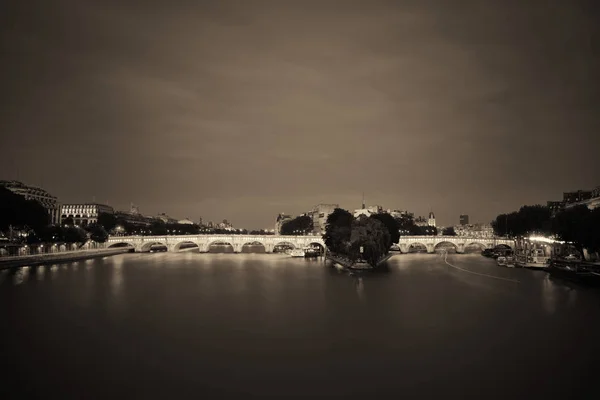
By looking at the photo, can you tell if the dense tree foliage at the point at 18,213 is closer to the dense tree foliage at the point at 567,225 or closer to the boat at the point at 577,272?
the boat at the point at 577,272

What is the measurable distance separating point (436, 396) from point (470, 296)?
2700cm

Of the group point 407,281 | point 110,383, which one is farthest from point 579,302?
point 110,383

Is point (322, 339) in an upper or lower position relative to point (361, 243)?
lower

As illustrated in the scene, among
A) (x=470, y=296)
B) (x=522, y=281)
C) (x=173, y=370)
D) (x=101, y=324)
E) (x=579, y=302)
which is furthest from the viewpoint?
(x=522, y=281)

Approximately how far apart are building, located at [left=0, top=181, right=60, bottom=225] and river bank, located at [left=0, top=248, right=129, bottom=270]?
44.9m

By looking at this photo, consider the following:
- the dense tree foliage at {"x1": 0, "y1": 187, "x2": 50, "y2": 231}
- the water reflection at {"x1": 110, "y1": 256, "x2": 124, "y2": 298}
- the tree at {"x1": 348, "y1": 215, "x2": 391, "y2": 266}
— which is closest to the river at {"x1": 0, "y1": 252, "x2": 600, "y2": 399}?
the water reflection at {"x1": 110, "y1": 256, "x2": 124, "y2": 298}

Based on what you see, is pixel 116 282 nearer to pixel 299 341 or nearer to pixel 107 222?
pixel 299 341

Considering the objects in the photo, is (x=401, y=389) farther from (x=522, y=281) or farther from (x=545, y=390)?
(x=522, y=281)

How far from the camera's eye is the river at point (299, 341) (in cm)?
1966

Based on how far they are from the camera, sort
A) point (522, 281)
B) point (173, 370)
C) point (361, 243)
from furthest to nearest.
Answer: point (361, 243) < point (522, 281) < point (173, 370)

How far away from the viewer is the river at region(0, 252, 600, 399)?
1966 cm

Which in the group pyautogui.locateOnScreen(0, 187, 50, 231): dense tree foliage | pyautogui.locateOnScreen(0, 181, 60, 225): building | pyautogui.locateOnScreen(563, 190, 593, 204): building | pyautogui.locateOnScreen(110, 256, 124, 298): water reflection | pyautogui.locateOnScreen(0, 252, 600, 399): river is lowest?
pyautogui.locateOnScreen(0, 252, 600, 399): river

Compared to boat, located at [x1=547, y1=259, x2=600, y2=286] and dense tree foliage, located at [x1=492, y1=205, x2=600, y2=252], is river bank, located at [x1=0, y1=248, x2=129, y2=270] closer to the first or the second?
boat, located at [x1=547, y1=259, x2=600, y2=286]

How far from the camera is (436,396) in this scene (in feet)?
61.0
